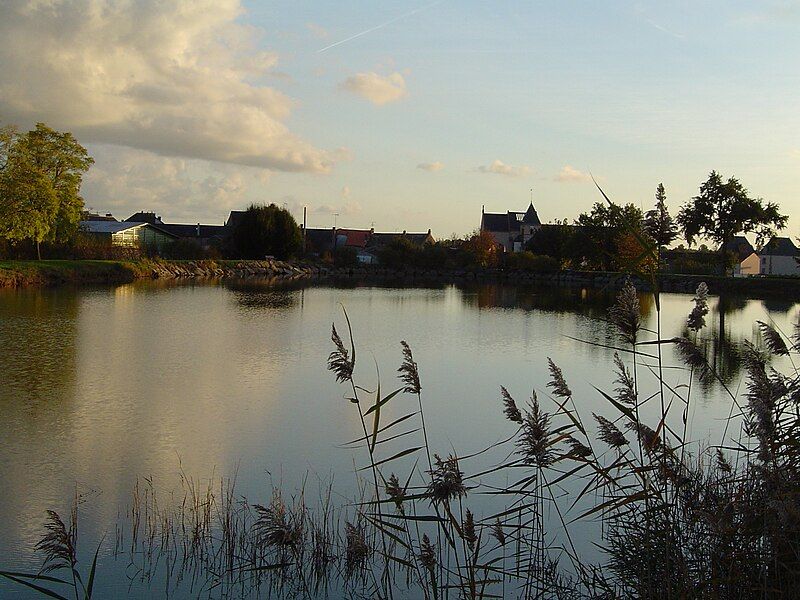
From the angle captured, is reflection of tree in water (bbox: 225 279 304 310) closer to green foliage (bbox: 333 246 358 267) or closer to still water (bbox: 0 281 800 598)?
still water (bbox: 0 281 800 598)

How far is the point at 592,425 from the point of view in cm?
1041

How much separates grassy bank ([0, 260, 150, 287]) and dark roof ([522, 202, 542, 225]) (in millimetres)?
74728

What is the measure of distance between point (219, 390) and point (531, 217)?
354 feet

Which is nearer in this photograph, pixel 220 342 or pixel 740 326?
pixel 220 342

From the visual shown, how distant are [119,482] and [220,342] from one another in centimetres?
1088

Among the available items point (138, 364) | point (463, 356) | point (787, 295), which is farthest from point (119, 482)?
point (787, 295)

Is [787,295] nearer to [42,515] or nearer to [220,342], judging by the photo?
[220,342]

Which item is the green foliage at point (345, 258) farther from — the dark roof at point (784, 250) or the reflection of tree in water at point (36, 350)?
the reflection of tree in water at point (36, 350)

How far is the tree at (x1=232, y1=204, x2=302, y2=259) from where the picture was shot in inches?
2581

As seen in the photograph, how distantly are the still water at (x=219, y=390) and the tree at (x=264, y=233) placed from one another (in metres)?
38.3

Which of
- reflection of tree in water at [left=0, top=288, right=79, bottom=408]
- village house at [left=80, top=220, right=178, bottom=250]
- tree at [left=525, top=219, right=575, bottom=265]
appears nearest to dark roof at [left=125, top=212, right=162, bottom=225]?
village house at [left=80, top=220, right=178, bottom=250]

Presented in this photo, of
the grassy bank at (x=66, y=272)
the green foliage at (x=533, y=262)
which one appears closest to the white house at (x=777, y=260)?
the green foliage at (x=533, y=262)

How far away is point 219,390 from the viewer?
12.5 m

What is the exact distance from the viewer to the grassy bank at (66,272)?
3556cm
